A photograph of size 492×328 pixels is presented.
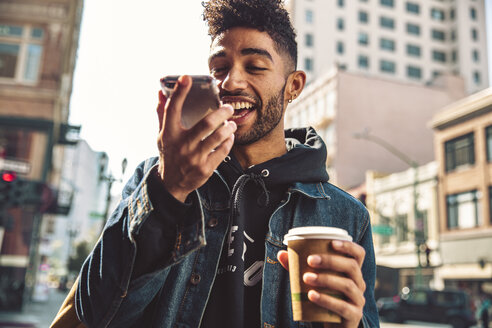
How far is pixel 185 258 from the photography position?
2111mm

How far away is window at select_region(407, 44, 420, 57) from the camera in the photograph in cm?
Result: 6109

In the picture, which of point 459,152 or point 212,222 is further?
point 459,152

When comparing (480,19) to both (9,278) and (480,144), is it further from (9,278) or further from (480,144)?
(9,278)

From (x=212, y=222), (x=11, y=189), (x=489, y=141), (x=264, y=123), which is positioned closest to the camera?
(x=212, y=222)

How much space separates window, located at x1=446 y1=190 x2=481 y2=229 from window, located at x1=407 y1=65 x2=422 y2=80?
33.6 m

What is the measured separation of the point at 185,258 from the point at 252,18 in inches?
49.1

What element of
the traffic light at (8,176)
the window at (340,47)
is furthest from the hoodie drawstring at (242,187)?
the window at (340,47)

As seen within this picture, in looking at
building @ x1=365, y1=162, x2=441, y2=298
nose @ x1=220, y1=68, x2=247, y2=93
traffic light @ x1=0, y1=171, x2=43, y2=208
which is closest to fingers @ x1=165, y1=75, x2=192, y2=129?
nose @ x1=220, y1=68, x2=247, y2=93

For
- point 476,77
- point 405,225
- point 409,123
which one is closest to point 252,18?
point 405,225

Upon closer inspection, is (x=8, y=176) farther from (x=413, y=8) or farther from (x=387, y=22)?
(x=413, y=8)

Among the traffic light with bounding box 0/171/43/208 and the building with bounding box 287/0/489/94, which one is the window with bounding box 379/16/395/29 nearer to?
the building with bounding box 287/0/489/94

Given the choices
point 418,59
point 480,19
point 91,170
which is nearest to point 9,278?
point 418,59

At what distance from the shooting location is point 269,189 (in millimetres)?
2393

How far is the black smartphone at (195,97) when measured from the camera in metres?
1.59
